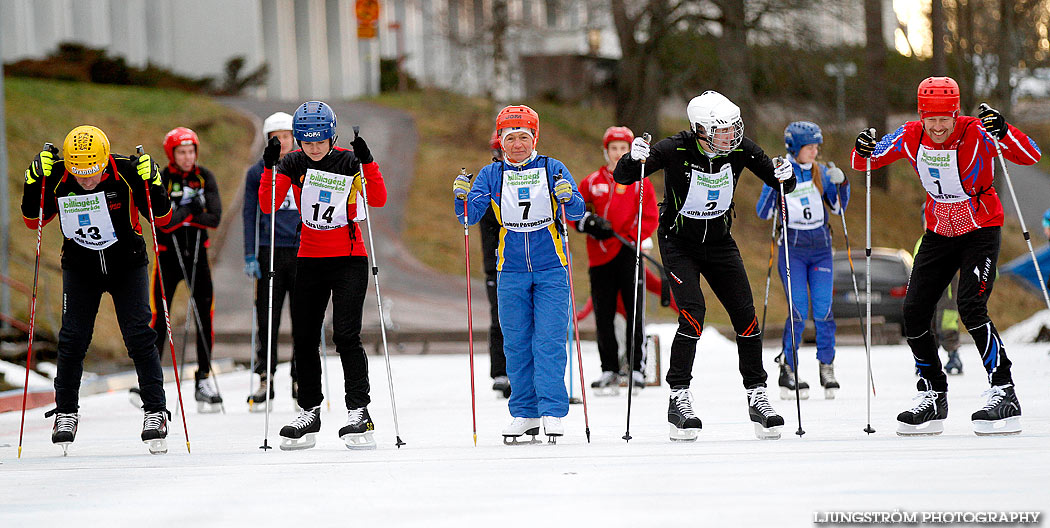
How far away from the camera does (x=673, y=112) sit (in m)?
58.1

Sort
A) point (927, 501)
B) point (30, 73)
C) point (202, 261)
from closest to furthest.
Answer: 1. point (927, 501)
2. point (202, 261)
3. point (30, 73)

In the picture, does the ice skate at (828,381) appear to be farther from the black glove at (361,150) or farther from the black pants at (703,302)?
the black glove at (361,150)

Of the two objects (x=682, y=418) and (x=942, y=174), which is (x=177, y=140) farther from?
(x=942, y=174)

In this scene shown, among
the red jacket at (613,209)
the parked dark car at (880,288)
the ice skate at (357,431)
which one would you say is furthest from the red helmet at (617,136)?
the parked dark car at (880,288)

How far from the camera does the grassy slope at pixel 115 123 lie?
25.1 m

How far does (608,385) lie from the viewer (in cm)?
1069

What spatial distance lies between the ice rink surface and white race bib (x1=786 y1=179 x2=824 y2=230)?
1.38 m

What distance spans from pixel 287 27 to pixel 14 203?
828 inches

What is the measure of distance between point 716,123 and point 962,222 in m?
1.49

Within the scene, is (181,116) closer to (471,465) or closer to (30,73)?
(30,73)

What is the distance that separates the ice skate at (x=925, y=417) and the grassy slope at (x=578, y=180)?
15904 mm

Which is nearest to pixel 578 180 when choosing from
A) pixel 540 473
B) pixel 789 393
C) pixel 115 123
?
pixel 115 123

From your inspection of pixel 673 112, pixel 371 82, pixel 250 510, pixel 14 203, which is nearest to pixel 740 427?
pixel 250 510

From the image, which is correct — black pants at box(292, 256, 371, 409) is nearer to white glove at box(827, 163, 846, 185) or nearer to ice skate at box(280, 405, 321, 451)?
ice skate at box(280, 405, 321, 451)
